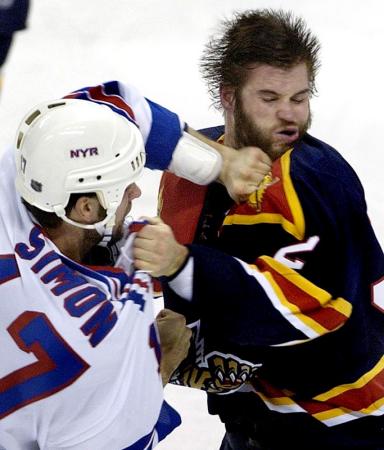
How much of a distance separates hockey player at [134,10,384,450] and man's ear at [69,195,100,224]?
0.31 feet

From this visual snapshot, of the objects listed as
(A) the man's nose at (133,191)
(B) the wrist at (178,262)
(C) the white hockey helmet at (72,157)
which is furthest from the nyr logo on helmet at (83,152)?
(B) the wrist at (178,262)

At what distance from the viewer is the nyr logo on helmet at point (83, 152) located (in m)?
1.75

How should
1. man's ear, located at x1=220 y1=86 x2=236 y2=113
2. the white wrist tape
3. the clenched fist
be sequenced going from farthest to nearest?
man's ear, located at x1=220 y1=86 x2=236 y2=113 < the white wrist tape < the clenched fist

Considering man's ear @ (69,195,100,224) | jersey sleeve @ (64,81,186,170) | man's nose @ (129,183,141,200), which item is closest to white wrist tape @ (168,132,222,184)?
jersey sleeve @ (64,81,186,170)

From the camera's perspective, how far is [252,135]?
2111mm

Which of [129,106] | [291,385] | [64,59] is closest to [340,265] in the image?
[291,385]

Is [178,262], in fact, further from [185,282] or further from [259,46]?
[259,46]

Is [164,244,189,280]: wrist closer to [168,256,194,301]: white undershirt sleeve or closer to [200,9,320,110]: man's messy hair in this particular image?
[168,256,194,301]: white undershirt sleeve

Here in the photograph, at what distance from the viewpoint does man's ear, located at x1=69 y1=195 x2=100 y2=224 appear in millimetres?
1787

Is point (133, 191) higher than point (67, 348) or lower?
higher

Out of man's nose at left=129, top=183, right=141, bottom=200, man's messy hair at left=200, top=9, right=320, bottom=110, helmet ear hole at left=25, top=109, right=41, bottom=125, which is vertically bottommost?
man's nose at left=129, top=183, right=141, bottom=200

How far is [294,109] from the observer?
210 cm

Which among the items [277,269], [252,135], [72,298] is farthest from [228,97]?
[72,298]

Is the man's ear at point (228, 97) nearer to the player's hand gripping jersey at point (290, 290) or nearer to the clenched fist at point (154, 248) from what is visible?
the player's hand gripping jersey at point (290, 290)
